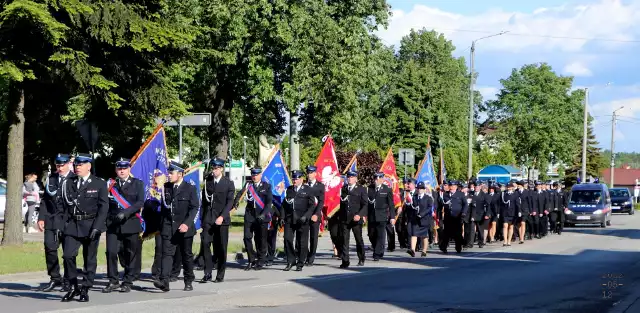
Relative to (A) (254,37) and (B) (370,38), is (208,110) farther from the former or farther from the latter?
(B) (370,38)

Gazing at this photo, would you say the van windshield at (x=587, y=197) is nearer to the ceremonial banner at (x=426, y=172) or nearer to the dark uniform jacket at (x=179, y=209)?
the ceremonial banner at (x=426, y=172)

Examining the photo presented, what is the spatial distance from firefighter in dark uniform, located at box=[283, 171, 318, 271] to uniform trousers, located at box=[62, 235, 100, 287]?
583cm

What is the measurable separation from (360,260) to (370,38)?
19.2 m

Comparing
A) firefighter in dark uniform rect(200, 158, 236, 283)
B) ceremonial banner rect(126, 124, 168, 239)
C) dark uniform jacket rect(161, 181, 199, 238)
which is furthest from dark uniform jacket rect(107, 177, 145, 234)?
firefighter in dark uniform rect(200, 158, 236, 283)

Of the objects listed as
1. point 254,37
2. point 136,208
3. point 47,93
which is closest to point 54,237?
point 136,208

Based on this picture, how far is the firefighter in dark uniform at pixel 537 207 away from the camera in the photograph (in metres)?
31.8

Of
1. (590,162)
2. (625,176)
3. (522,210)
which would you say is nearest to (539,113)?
(590,162)

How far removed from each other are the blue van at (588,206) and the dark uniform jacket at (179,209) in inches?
1143

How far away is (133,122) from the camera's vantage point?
26797 mm

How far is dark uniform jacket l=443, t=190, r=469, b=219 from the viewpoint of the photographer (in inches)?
986

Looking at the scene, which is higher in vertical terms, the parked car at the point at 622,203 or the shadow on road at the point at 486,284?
the parked car at the point at 622,203

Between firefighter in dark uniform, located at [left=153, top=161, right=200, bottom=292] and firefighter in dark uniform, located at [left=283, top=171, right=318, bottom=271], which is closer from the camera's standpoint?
firefighter in dark uniform, located at [left=153, top=161, right=200, bottom=292]

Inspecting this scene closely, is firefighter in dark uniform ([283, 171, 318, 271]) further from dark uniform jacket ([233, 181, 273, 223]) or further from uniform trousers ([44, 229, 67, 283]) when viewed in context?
uniform trousers ([44, 229, 67, 283])

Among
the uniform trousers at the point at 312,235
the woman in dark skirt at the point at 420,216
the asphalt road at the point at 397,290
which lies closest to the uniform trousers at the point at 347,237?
the asphalt road at the point at 397,290
